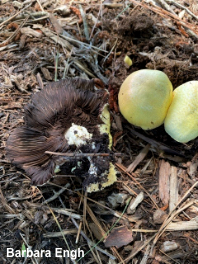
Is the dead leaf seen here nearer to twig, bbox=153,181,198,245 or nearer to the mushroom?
twig, bbox=153,181,198,245

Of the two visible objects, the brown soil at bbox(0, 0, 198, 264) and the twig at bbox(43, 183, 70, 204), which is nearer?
the brown soil at bbox(0, 0, 198, 264)

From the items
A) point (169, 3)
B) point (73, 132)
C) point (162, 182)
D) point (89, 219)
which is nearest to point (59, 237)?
point (89, 219)

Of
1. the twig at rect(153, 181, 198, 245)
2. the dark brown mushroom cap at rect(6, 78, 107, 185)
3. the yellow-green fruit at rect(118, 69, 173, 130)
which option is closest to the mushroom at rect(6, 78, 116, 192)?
the dark brown mushroom cap at rect(6, 78, 107, 185)

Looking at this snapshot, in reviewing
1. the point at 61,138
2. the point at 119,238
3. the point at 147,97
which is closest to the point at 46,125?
the point at 61,138

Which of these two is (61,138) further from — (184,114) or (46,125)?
(184,114)

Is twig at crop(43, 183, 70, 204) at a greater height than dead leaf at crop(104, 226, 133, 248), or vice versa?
twig at crop(43, 183, 70, 204)

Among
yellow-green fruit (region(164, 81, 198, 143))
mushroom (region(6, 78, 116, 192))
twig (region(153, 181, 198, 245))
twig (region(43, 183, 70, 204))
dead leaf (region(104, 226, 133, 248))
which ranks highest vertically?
yellow-green fruit (region(164, 81, 198, 143))

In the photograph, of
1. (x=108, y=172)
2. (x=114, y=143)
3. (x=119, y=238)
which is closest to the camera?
(x=119, y=238)

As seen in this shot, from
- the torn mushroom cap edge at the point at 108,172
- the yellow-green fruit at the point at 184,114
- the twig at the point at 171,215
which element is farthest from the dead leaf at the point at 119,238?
the yellow-green fruit at the point at 184,114
